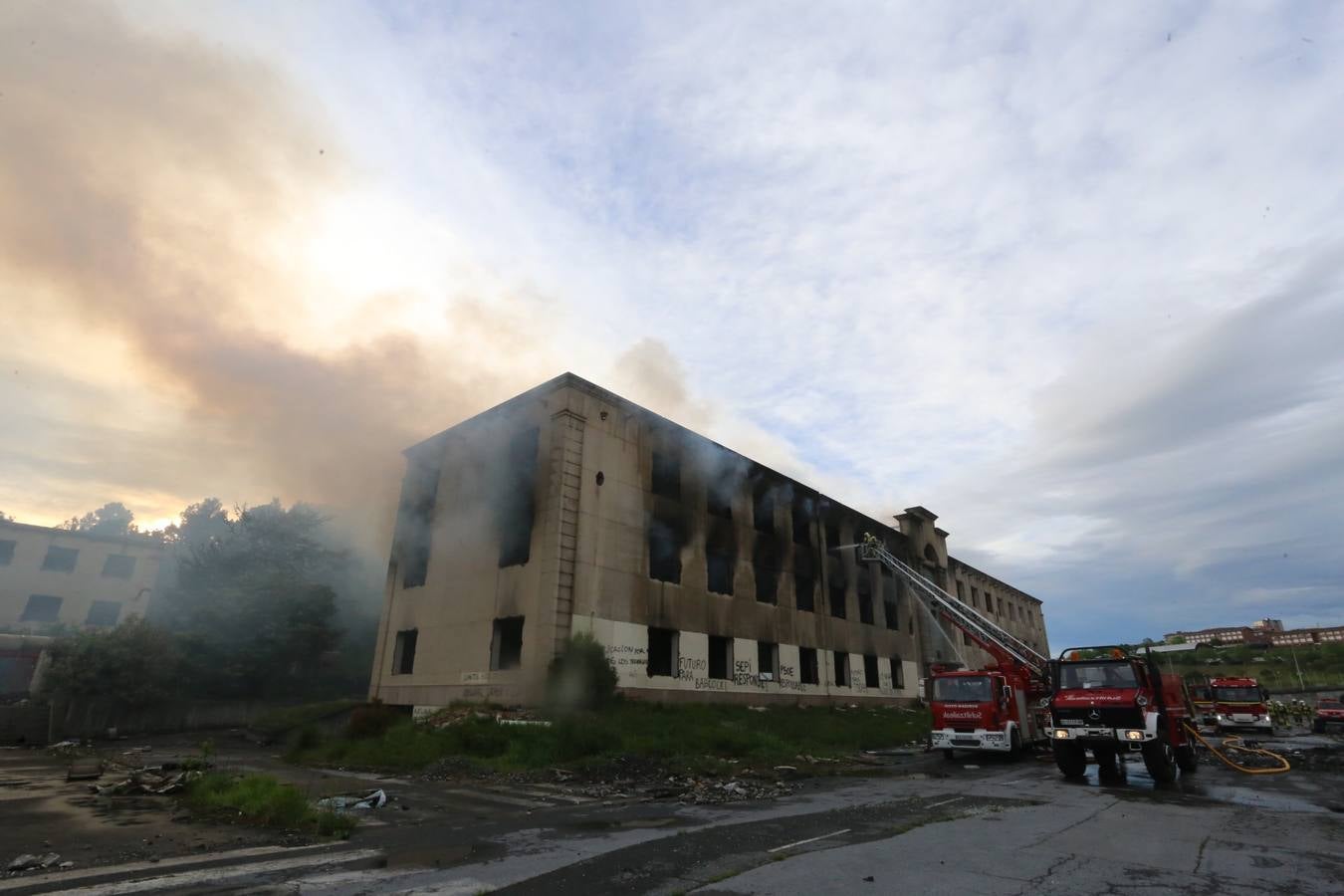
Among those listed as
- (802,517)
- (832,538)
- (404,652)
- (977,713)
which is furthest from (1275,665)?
(404,652)

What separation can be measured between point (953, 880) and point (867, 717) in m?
21.9

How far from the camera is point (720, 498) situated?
25453 millimetres

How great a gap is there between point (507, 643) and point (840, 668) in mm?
15666

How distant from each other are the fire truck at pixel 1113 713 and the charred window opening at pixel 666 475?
1269 cm

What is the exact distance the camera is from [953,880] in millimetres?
5488

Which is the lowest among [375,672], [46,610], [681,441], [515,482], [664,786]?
[664,786]

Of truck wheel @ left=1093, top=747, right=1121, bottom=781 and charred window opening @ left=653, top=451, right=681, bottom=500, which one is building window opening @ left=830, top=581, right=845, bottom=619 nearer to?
charred window opening @ left=653, top=451, right=681, bottom=500

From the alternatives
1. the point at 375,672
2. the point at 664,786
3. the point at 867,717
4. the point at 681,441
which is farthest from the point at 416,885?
the point at 867,717

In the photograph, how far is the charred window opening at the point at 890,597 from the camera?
34.0 metres

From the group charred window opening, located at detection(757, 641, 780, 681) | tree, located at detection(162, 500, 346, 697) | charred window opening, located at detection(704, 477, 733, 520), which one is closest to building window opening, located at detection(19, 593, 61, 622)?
tree, located at detection(162, 500, 346, 697)

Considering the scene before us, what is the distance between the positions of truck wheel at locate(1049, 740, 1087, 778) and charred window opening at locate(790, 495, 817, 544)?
15745 millimetres

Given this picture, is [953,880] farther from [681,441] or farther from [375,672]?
[375,672]

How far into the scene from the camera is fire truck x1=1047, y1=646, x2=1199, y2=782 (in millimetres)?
12164

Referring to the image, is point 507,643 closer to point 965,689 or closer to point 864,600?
point 965,689
